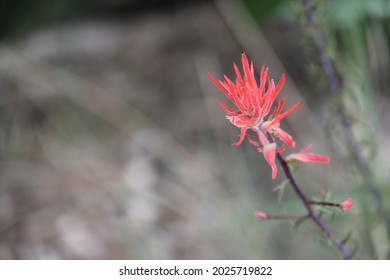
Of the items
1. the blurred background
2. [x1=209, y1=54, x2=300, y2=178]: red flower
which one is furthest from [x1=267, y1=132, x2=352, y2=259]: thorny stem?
the blurred background

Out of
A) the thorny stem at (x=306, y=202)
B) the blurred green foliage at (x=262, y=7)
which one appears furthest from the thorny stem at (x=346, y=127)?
the blurred green foliage at (x=262, y=7)

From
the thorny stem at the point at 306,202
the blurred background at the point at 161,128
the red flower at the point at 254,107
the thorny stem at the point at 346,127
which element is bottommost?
the thorny stem at the point at 306,202

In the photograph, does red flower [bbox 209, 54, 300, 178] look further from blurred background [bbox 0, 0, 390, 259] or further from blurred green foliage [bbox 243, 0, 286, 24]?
blurred green foliage [bbox 243, 0, 286, 24]

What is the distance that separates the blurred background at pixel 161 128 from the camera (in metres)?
1.20

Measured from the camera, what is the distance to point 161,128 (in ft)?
5.34

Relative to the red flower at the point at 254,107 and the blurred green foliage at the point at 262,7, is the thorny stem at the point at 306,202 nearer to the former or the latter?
the red flower at the point at 254,107

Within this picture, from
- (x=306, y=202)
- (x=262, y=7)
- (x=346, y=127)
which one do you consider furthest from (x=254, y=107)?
(x=262, y=7)

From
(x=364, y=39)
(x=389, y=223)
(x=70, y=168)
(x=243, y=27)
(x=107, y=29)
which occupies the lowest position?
(x=389, y=223)

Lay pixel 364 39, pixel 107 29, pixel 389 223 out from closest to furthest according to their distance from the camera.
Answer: pixel 389 223 → pixel 364 39 → pixel 107 29

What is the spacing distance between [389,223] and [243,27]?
925 mm

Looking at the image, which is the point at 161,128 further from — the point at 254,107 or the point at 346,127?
the point at 254,107
